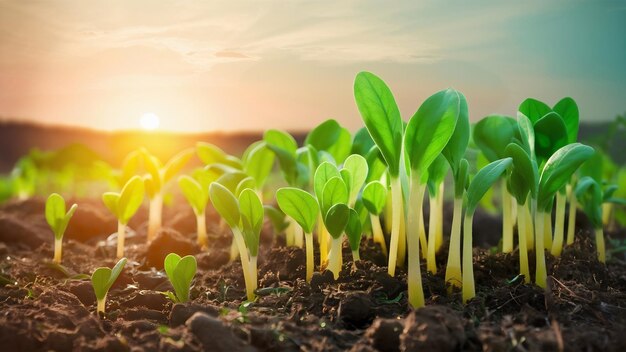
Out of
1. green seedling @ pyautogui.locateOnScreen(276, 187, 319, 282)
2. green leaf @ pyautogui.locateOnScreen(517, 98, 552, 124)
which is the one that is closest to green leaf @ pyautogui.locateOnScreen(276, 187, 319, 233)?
green seedling @ pyautogui.locateOnScreen(276, 187, 319, 282)

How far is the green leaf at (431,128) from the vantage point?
1.17 meters

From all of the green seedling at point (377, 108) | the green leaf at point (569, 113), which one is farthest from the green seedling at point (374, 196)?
the green leaf at point (569, 113)

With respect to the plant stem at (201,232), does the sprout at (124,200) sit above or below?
above

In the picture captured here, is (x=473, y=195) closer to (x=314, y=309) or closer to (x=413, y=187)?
(x=413, y=187)

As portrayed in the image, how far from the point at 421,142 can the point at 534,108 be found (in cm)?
51

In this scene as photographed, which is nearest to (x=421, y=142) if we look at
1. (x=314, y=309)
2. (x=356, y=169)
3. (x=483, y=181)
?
(x=483, y=181)

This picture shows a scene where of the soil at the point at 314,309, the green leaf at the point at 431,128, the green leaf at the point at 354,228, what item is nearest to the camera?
the soil at the point at 314,309

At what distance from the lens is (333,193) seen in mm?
1313

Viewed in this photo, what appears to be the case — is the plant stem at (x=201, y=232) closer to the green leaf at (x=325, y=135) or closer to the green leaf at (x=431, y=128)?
the green leaf at (x=325, y=135)

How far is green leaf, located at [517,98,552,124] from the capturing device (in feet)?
5.10

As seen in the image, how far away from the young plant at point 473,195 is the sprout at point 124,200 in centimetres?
99

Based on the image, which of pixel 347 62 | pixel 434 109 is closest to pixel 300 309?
pixel 434 109

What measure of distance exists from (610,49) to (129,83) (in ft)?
5.06

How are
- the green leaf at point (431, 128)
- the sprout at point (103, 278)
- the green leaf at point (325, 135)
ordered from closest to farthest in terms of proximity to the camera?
the green leaf at point (431, 128), the sprout at point (103, 278), the green leaf at point (325, 135)
